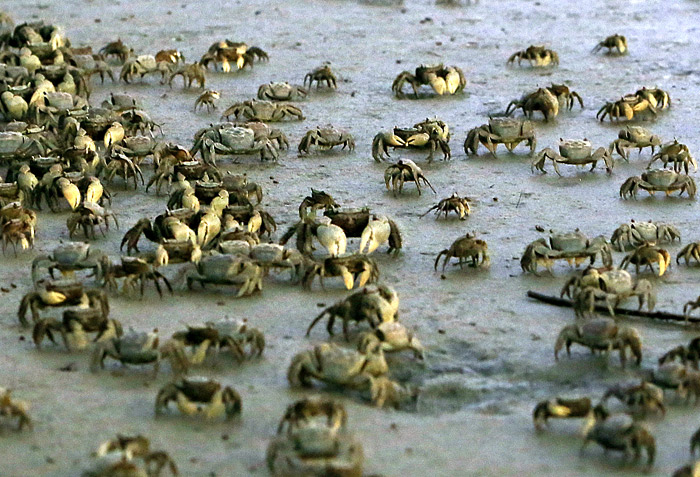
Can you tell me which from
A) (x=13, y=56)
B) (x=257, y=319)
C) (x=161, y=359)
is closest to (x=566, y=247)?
(x=257, y=319)

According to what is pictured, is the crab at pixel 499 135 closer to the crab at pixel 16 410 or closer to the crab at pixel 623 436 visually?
the crab at pixel 623 436

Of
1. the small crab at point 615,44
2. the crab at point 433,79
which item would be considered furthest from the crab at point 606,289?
the small crab at point 615,44

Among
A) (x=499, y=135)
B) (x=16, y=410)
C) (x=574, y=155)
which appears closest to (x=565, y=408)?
(x=16, y=410)

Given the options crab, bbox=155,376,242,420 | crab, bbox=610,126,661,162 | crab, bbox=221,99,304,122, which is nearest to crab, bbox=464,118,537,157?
crab, bbox=610,126,661,162

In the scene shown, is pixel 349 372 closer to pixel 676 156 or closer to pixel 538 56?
pixel 676 156

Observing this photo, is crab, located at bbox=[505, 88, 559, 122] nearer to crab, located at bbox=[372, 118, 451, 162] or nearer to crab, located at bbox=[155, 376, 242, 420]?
crab, located at bbox=[372, 118, 451, 162]
